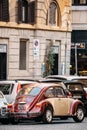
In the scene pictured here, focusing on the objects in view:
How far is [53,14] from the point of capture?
5116cm

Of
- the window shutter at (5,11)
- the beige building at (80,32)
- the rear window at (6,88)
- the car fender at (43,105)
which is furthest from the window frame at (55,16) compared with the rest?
the car fender at (43,105)

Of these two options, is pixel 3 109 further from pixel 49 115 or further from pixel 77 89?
pixel 77 89

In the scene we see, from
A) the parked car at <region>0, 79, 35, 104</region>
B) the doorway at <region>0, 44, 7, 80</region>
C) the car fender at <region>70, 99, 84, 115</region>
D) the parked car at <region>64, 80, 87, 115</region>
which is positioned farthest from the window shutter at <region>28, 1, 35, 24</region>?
the car fender at <region>70, 99, 84, 115</region>

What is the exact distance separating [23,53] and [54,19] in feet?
14.0

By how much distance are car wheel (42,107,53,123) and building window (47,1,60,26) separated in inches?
952

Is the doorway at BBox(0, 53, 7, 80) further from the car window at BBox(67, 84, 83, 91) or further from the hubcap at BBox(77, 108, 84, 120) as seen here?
the hubcap at BBox(77, 108, 84, 120)

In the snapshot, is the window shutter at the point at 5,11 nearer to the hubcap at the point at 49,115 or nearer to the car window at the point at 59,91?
the car window at the point at 59,91

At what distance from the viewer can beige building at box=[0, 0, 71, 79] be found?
46938mm

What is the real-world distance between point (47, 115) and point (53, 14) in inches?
994

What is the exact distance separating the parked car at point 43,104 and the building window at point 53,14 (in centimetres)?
2317

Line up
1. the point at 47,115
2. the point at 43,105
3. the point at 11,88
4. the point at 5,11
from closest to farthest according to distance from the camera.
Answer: the point at 43,105
the point at 47,115
the point at 11,88
the point at 5,11

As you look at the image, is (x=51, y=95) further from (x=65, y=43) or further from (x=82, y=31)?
(x=82, y=31)

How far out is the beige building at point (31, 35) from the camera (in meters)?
46.9

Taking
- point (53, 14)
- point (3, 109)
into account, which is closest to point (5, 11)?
point (53, 14)
